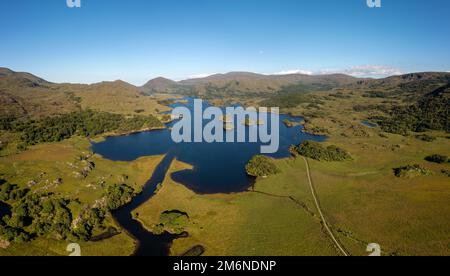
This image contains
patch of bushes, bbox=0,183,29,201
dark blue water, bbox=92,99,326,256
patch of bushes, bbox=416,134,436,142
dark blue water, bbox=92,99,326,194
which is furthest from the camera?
patch of bushes, bbox=416,134,436,142

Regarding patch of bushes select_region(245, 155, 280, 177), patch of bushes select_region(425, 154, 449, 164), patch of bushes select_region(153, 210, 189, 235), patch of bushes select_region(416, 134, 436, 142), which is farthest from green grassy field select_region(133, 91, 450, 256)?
patch of bushes select_region(416, 134, 436, 142)

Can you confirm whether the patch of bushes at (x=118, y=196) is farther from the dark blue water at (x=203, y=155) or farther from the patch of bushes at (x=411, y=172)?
the patch of bushes at (x=411, y=172)

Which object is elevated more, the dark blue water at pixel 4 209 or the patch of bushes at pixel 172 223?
the dark blue water at pixel 4 209

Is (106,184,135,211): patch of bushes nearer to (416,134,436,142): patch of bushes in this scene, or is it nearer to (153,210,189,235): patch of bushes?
(153,210,189,235): patch of bushes

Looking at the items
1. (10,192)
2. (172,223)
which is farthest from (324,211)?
(10,192)

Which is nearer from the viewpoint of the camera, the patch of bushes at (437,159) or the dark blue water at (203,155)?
the dark blue water at (203,155)

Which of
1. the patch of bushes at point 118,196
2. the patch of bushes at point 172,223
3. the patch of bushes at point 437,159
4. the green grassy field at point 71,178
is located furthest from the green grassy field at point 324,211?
the green grassy field at point 71,178

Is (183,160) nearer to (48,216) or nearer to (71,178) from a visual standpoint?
(71,178)

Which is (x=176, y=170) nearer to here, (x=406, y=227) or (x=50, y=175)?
(x=50, y=175)
